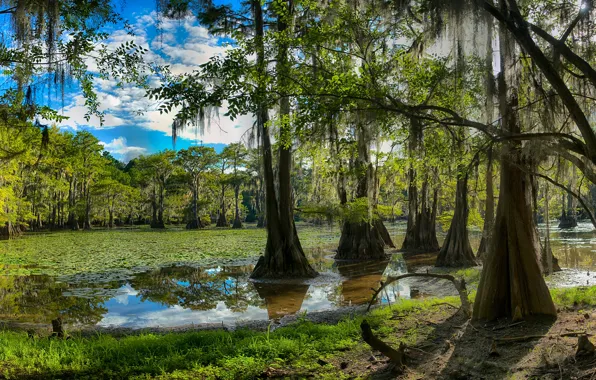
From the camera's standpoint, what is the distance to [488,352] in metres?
4.38

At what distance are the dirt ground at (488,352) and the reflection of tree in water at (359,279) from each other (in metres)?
2.05

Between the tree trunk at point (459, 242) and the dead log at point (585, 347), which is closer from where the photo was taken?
the dead log at point (585, 347)

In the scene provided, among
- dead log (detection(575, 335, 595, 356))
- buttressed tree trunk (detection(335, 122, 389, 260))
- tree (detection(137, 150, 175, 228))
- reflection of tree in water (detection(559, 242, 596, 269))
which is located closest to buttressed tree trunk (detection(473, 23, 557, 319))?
dead log (detection(575, 335, 595, 356))

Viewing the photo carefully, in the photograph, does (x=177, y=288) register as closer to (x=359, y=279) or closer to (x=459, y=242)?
(x=359, y=279)

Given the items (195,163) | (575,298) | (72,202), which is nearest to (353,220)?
(575,298)

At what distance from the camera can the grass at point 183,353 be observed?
14.4ft

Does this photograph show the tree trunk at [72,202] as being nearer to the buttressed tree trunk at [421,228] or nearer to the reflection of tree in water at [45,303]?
the reflection of tree in water at [45,303]

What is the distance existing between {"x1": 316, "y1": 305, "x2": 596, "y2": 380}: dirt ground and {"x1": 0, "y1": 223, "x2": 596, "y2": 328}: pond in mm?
1964

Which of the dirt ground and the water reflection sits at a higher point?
the dirt ground

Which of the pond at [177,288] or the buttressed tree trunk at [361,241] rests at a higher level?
the buttressed tree trunk at [361,241]

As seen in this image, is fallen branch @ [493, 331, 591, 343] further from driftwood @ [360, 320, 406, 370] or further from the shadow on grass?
driftwood @ [360, 320, 406, 370]

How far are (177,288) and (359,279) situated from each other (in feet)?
16.1

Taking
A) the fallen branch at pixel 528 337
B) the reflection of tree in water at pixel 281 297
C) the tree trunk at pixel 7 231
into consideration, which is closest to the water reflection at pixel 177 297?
the reflection of tree in water at pixel 281 297

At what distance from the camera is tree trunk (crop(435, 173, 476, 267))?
1338 centimetres
